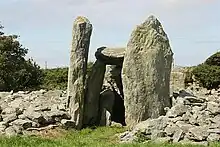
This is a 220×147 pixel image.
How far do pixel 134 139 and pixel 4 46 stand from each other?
1868 centimetres

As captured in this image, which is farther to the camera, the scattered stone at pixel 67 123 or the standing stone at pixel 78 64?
the standing stone at pixel 78 64

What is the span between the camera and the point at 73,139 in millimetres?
15875

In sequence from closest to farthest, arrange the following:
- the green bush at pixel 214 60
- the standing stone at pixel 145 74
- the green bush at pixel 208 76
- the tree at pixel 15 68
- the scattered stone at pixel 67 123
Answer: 1. the scattered stone at pixel 67 123
2. the standing stone at pixel 145 74
3. the tree at pixel 15 68
4. the green bush at pixel 208 76
5. the green bush at pixel 214 60

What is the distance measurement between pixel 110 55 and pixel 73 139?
5999mm

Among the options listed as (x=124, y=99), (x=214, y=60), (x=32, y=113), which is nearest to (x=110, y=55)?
(x=124, y=99)

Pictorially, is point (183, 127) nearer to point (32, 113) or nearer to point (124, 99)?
point (124, 99)

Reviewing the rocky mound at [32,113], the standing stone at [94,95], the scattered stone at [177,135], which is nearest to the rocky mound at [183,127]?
the scattered stone at [177,135]

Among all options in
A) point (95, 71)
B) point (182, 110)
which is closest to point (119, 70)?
point (95, 71)

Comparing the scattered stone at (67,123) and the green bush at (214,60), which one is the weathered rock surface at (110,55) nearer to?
the scattered stone at (67,123)

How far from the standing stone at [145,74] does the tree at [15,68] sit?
13.4m

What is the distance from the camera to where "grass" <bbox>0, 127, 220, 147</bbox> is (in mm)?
12489

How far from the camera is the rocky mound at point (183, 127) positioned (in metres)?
15.5

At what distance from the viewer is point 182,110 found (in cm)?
1819

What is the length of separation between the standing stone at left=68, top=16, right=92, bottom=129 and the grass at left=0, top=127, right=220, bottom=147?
1184 mm
